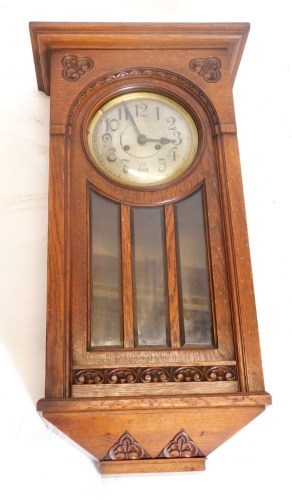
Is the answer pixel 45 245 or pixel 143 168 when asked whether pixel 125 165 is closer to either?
pixel 143 168

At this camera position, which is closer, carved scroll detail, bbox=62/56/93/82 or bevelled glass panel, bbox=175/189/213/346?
bevelled glass panel, bbox=175/189/213/346

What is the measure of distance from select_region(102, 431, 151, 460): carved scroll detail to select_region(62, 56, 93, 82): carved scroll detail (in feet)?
2.02

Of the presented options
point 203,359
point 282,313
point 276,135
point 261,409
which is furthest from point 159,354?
point 276,135

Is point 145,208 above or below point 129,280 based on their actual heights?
above

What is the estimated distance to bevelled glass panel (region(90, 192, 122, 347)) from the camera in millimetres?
896

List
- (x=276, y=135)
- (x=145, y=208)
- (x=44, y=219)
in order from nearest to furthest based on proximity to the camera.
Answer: (x=145, y=208) → (x=44, y=219) → (x=276, y=135)

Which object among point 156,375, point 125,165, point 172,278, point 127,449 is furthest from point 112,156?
point 127,449

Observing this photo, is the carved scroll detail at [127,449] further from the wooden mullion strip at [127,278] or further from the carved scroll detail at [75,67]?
the carved scroll detail at [75,67]

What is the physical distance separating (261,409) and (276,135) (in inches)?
23.6

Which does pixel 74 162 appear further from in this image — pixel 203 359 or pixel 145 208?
pixel 203 359

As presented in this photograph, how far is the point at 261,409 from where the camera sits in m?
0.87

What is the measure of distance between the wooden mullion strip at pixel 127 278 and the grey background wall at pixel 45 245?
0.64 feet

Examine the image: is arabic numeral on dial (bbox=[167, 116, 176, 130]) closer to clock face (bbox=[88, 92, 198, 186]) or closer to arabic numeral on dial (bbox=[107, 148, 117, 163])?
clock face (bbox=[88, 92, 198, 186])

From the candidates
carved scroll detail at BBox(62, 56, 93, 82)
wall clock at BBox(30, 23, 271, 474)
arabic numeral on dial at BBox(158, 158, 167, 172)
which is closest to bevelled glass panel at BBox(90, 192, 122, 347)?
wall clock at BBox(30, 23, 271, 474)
